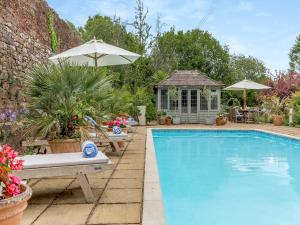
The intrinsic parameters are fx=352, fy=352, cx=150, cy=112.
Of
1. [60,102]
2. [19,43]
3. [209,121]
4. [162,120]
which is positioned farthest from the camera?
[209,121]

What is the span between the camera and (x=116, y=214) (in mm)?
3523

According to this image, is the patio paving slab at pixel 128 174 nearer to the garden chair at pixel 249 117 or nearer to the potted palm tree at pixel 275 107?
the potted palm tree at pixel 275 107

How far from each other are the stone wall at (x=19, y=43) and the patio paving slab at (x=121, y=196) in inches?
136

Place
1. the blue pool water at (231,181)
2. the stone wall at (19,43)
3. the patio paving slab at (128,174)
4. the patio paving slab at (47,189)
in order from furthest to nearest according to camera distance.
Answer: the stone wall at (19,43), the patio paving slab at (128,174), the blue pool water at (231,181), the patio paving slab at (47,189)

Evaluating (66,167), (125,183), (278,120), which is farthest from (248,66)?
(66,167)

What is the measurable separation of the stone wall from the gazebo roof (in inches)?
382

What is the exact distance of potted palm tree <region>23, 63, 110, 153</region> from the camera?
217 inches

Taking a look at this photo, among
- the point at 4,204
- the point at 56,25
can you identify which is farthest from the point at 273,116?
the point at 4,204

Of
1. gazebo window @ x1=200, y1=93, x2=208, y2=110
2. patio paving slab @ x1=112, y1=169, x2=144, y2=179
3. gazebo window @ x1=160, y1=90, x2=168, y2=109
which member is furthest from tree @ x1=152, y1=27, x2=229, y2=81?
patio paving slab @ x1=112, y1=169, x2=144, y2=179

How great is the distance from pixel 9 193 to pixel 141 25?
1916cm

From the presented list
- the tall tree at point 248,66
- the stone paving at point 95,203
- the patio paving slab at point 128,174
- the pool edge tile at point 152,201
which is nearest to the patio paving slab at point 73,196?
the stone paving at point 95,203

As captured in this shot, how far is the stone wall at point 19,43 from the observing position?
6996mm

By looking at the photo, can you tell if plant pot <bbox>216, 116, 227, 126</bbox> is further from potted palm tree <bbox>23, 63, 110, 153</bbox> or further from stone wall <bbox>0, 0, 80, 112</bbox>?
potted palm tree <bbox>23, 63, 110, 153</bbox>

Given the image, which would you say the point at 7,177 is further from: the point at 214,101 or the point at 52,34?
the point at 214,101
